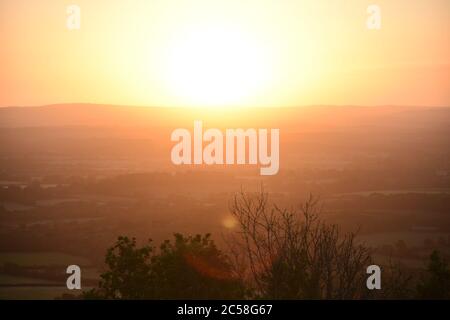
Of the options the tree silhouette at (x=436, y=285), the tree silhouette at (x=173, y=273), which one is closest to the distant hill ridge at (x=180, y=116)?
the tree silhouette at (x=436, y=285)

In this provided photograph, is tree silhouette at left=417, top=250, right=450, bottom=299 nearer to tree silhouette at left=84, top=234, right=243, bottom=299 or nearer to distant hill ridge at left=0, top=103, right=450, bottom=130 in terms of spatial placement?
tree silhouette at left=84, top=234, right=243, bottom=299

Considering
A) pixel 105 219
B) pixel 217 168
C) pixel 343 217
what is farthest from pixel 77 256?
pixel 343 217

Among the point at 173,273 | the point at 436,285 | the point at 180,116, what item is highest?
the point at 180,116

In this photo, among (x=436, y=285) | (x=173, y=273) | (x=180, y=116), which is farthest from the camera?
(x=180, y=116)

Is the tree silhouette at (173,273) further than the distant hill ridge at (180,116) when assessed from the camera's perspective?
No

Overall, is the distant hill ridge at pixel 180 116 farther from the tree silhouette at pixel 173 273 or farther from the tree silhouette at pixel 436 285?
the tree silhouette at pixel 173 273

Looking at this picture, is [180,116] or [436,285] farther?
[180,116]

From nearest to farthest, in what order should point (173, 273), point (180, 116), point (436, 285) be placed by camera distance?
point (173, 273) → point (436, 285) → point (180, 116)

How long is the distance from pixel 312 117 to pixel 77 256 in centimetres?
816

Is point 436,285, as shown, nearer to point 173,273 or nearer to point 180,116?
point 173,273

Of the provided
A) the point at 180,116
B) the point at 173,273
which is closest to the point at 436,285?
the point at 173,273

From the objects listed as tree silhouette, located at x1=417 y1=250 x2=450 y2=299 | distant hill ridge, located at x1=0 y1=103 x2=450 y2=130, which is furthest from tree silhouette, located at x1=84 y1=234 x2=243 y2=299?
distant hill ridge, located at x1=0 y1=103 x2=450 y2=130

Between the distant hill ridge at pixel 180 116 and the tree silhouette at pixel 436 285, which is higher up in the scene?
the distant hill ridge at pixel 180 116

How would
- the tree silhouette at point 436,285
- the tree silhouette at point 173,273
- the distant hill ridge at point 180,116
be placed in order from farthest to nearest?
the distant hill ridge at point 180,116 → the tree silhouette at point 436,285 → the tree silhouette at point 173,273
